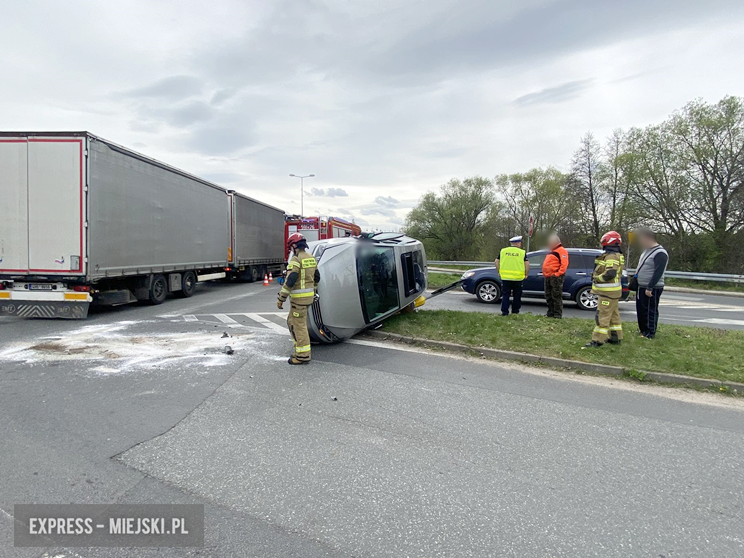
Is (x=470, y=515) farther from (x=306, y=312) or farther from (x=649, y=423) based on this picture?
(x=306, y=312)

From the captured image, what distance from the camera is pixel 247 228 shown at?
1817 cm

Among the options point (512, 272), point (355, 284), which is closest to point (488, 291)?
point (512, 272)

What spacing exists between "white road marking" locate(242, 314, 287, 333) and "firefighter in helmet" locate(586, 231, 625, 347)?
551 cm

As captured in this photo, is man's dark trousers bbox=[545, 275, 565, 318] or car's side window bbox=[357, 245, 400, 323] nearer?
car's side window bbox=[357, 245, 400, 323]

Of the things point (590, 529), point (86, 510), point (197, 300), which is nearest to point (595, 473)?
point (590, 529)

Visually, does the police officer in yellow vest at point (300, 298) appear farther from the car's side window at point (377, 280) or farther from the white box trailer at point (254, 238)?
the white box trailer at point (254, 238)

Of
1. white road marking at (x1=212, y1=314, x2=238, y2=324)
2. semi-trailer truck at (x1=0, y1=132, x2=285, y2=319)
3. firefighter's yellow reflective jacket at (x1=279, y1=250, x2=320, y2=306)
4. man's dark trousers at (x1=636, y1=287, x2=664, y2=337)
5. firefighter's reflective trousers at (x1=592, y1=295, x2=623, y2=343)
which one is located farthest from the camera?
white road marking at (x1=212, y1=314, x2=238, y2=324)

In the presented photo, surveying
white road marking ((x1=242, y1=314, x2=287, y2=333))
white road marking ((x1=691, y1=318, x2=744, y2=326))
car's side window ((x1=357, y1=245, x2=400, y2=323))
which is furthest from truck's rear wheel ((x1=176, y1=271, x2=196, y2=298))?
white road marking ((x1=691, y1=318, x2=744, y2=326))

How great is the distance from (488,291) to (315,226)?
12.0m

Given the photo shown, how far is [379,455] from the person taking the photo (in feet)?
10.8

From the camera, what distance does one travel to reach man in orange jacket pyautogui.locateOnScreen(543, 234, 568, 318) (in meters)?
8.27

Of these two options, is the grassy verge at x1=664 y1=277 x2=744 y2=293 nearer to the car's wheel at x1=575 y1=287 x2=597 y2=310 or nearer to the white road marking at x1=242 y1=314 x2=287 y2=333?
the car's wheel at x1=575 y1=287 x2=597 y2=310

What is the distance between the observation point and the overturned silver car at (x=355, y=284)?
20.7 feet

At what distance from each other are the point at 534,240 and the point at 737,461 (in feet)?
70.9
